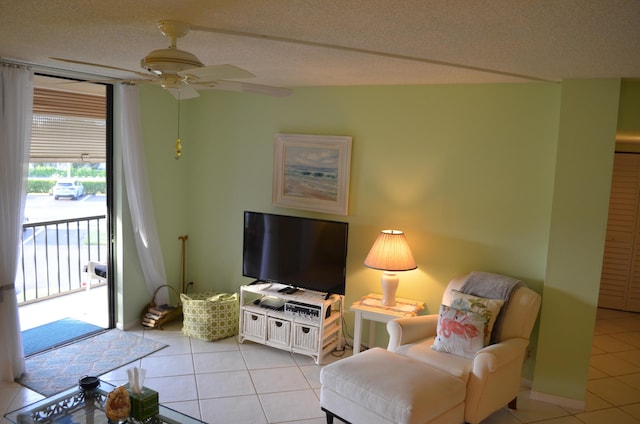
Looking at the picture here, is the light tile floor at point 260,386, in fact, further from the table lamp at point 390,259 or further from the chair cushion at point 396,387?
the table lamp at point 390,259

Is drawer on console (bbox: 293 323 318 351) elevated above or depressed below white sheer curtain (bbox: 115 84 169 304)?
below

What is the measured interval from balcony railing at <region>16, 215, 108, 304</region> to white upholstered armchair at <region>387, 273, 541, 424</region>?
3605mm

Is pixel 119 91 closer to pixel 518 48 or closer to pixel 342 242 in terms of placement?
pixel 342 242

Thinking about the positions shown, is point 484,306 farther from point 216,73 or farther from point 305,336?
point 216,73

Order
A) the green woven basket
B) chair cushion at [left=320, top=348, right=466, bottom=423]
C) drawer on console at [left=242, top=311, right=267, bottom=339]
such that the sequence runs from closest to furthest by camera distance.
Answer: chair cushion at [left=320, top=348, right=466, bottom=423] → drawer on console at [left=242, top=311, right=267, bottom=339] → the green woven basket

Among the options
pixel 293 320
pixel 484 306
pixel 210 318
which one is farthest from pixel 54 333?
pixel 484 306

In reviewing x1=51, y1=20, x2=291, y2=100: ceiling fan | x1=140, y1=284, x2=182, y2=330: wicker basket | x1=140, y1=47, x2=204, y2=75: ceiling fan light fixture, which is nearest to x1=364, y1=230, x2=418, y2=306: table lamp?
x1=51, y1=20, x2=291, y2=100: ceiling fan

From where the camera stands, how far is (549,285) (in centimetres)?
366

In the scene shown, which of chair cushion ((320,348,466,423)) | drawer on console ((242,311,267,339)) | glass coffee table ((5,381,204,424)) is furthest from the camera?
drawer on console ((242,311,267,339))

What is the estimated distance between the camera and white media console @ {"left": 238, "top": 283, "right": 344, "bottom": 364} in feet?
14.1

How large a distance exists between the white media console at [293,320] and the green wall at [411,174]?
32cm

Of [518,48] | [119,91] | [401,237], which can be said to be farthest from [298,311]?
[518,48]

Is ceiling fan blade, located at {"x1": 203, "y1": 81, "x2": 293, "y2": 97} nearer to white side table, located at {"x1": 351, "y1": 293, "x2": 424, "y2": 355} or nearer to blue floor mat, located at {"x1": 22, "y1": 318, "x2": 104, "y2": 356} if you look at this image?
white side table, located at {"x1": 351, "y1": 293, "x2": 424, "y2": 355}

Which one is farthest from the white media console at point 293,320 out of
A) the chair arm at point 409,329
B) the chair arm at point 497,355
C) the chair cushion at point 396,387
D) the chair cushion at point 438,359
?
the chair arm at point 497,355
